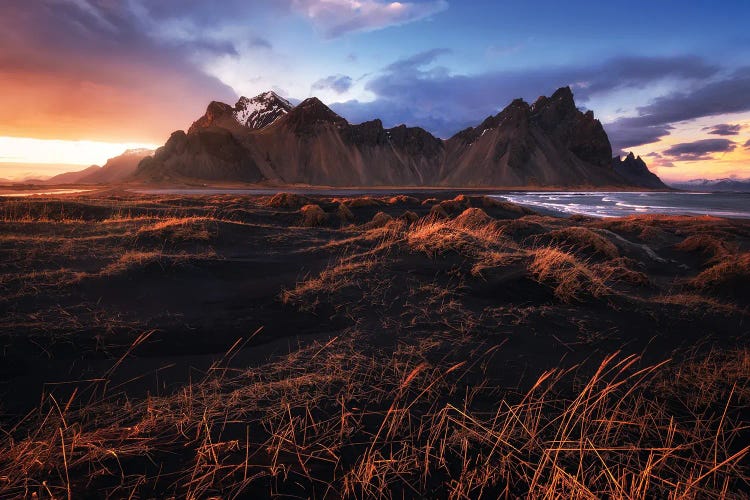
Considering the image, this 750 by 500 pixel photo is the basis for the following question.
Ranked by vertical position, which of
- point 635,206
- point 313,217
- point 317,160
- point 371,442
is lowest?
point 371,442

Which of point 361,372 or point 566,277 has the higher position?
point 566,277

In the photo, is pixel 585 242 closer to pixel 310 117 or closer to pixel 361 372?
pixel 361 372

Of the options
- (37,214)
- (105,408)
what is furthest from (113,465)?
(37,214)

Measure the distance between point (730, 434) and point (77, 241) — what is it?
11.6 meters

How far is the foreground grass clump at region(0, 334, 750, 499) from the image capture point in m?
2.24

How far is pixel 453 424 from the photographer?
119 inches

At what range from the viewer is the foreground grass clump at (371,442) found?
2.24 meters

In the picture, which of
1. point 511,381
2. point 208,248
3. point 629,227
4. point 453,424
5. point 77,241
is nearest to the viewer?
point 453,424

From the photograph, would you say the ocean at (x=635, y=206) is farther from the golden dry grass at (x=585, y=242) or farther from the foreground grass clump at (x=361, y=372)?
the foreground grass clump at (x=361, y=372)

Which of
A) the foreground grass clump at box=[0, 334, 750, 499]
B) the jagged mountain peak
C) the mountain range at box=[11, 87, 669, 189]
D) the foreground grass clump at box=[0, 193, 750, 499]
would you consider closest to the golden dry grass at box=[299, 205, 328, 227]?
the foreground grass clump at box=[0, 193, 750, 499]

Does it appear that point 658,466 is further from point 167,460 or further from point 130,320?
point 130,320

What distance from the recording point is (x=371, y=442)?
2.76 meters

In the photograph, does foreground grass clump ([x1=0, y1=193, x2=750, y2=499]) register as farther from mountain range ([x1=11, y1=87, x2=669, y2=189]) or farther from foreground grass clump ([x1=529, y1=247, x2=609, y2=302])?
mountain range ([x1=11, y1=87, x2=669, y2=189])

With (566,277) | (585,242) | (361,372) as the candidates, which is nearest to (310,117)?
(585,242)
